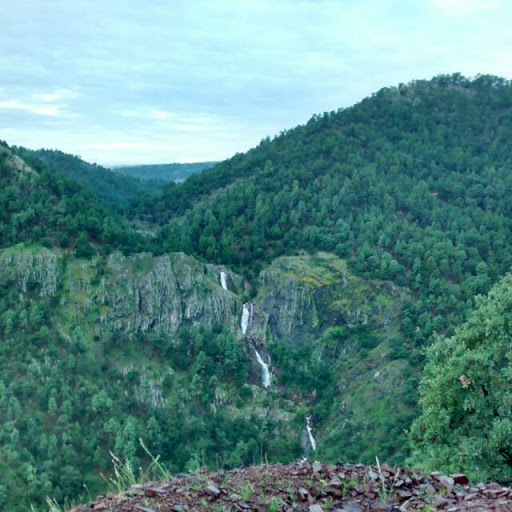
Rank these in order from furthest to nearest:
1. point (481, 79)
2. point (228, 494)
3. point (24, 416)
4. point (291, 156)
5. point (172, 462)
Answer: point (481, 79) → point (291, 156) → point (172, 462) → point (24, 416) → point (228, 494)

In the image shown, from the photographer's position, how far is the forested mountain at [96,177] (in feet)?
333

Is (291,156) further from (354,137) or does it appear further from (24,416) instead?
(24,416)

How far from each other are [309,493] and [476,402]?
737 centimetres

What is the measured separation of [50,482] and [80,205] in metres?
28.2

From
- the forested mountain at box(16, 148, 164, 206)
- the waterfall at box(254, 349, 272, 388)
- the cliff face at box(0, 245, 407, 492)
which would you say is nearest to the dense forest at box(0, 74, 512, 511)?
the cliff face at box(0, 245, 407, 492)

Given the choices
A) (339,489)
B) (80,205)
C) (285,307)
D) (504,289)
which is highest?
(80,205)

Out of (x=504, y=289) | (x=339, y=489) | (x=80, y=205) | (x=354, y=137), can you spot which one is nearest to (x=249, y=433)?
(x=80, y=205)

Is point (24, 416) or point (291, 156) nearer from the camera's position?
point (24, 416)

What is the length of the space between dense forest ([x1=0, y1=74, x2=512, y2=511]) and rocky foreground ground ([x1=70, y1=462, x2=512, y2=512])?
76.2 feet

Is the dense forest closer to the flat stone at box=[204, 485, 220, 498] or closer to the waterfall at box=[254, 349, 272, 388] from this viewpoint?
the waterfall at box=[254, 349, 272, 388]

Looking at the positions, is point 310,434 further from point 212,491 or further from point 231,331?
point 212,491

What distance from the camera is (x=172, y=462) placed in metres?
43.4

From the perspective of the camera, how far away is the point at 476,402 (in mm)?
13422

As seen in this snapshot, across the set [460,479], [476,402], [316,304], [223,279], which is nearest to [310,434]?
[316,304]
